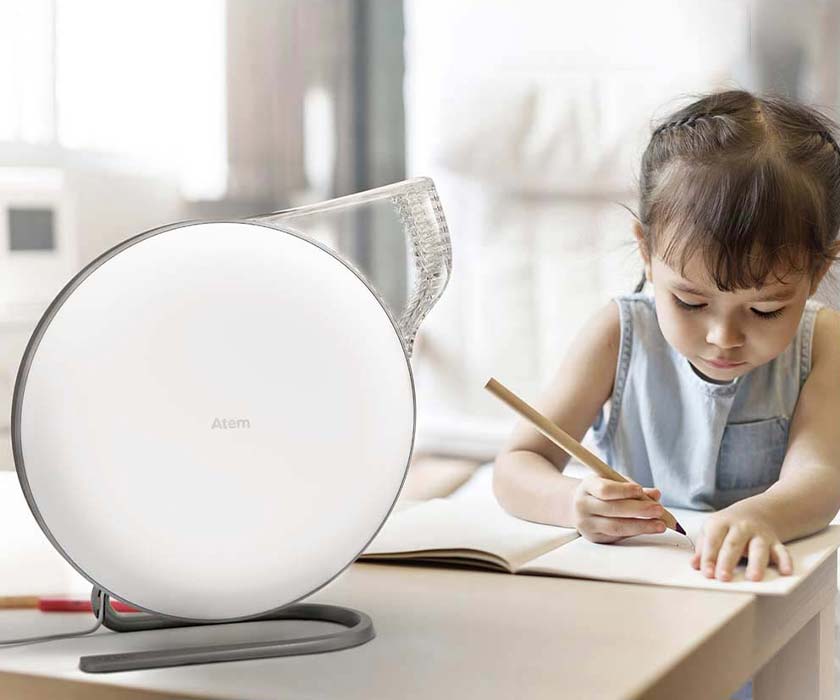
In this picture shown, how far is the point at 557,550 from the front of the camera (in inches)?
29.0

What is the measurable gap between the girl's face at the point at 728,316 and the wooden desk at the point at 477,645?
0.28m

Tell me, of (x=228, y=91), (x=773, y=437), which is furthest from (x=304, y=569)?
(x=228, y=91)

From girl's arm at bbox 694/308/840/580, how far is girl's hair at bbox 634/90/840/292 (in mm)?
111

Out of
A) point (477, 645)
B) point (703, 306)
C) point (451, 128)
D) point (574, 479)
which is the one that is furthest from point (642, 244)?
point (451, 128)

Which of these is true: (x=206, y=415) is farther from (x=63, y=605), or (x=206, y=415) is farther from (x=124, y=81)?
(x=124, y=81)

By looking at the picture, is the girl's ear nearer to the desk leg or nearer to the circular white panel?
the desk leg

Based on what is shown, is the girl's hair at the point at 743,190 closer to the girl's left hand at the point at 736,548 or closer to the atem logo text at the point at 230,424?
the girl's left hand at the point at 736,548

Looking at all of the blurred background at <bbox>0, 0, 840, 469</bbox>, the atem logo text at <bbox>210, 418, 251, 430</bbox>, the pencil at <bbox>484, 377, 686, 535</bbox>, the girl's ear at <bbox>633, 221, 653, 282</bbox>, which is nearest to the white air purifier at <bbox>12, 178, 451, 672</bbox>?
the atem logo text at <bbox>210, 418, 251, 430</bbox>

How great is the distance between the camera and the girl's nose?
2.99 ft

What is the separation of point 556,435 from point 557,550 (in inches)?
3.1

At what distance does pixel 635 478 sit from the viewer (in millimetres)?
1170

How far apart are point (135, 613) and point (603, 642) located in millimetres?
232

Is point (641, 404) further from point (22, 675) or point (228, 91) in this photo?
point (228, 91)

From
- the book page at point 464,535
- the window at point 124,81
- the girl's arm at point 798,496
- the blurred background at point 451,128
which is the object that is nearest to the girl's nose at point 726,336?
the girl's arm at point 798,496
